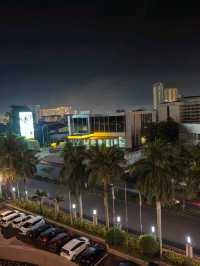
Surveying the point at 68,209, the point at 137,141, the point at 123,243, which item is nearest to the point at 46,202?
the point at 68,209

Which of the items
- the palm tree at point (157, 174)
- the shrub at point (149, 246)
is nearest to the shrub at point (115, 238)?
the shrub at point (149, 246)

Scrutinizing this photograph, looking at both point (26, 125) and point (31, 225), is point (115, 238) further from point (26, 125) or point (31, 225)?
point (26, 125)

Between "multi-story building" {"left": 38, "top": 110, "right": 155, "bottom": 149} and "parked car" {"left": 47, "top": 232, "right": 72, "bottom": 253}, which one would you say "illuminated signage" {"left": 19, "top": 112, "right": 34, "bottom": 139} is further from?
"parked car" {"left": 47, "top": 232, "right": 72, "bottom": 253}

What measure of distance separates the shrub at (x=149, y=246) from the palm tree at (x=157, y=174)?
661mm

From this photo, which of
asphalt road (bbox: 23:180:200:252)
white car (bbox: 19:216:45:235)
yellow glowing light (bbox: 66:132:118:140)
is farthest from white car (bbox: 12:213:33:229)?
yellow glowing light (bbox: 66:132:118:140)

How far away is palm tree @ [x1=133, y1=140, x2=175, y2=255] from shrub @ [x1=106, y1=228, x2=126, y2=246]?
3.20 metres

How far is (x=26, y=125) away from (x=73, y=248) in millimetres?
62667

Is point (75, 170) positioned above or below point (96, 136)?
below

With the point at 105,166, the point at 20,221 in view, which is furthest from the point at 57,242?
the point at 105,166

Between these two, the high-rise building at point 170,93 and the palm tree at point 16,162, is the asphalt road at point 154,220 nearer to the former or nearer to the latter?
the palm tree at point 16,162

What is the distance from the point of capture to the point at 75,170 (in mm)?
22844

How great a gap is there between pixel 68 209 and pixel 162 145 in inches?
632

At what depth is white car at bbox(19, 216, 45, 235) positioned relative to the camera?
21.9m

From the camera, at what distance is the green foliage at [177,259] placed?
16.1 m
